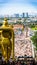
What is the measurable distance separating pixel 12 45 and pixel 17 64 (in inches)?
16.0

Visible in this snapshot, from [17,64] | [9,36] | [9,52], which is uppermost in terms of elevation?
[9,36]

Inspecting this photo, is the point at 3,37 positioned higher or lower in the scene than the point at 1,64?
higher

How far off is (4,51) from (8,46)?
6 centimetres

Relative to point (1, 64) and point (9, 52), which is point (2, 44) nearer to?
point (9, 52)

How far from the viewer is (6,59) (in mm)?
2301

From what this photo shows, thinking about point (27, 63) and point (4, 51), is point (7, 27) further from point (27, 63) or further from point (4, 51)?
point (27, 63)

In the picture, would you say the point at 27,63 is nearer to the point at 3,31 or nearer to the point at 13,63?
the point at 13,63

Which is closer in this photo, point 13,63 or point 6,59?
point 6,59

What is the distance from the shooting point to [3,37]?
2270 mm

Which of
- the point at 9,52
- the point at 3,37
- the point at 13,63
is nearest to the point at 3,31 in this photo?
the point at 3,37

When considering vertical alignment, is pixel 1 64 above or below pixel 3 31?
below

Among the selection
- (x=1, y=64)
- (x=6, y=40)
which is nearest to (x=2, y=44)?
(x=6, y=40)

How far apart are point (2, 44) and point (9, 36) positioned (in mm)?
91

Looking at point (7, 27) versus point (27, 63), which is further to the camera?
point (27, 63)
